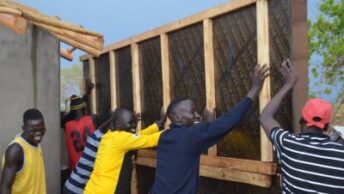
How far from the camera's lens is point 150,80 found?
5.87 meters

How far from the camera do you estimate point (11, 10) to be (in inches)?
163

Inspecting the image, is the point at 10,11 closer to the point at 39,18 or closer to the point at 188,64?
the point at 39,18

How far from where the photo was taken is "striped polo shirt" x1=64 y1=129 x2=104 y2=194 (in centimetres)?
471

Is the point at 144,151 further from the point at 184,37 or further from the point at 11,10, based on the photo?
the point at 11,10

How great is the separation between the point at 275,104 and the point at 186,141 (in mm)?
681

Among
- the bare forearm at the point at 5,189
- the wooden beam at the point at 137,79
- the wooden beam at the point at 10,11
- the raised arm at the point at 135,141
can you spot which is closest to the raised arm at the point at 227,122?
the raised arm at the point at 135,141

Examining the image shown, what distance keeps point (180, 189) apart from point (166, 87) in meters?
2.14

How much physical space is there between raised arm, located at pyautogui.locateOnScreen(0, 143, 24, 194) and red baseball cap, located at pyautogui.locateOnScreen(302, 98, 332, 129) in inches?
86.8

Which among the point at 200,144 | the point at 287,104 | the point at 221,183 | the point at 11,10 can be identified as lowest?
the point at 221,183

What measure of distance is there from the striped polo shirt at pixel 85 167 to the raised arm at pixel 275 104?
2081 mm

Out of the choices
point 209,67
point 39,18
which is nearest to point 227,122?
point 209,67

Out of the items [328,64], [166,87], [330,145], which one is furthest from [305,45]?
[328,64]

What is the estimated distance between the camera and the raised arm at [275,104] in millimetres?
3052

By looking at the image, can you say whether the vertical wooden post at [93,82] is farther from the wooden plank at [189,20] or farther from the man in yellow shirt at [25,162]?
the man in yellow shirt at [25,162]
